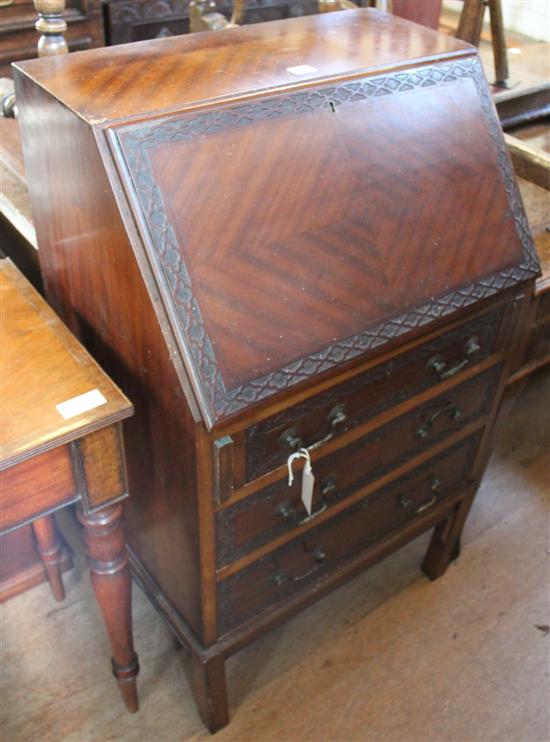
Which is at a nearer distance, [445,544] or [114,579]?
[114,579]

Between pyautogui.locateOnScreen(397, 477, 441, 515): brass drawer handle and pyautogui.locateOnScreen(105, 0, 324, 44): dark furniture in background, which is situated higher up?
pyautogui.locateOnScreen(105, 0, 324, 44): dark furniture in background

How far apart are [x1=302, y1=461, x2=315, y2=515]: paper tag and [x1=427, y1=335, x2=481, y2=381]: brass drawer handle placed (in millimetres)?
283

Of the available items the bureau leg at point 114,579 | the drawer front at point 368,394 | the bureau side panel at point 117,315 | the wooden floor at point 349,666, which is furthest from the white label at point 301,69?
the wooden floor at point 349,666

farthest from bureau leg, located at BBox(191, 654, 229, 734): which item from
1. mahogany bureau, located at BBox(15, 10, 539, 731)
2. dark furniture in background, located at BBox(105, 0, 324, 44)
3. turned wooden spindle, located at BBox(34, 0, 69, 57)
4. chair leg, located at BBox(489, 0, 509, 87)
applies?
dark furniture in background, located at BBox(105, 0, 324, 44)

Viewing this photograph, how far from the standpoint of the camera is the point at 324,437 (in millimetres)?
1146

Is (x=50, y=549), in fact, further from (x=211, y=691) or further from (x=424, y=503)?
(x=424, y=503)

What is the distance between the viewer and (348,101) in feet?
3.63

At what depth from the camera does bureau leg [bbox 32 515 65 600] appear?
1.58 metres

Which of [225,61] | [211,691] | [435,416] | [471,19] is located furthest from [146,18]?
[211,691]

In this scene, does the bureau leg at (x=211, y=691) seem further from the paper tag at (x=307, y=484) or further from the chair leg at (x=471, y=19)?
the chair leg at (x=471, y=19)

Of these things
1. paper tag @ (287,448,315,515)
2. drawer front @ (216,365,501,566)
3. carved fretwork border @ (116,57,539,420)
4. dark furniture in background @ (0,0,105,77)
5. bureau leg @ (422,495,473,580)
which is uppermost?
carved fretwork border @ (116,57,539,420)

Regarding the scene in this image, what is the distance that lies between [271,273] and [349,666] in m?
0.98

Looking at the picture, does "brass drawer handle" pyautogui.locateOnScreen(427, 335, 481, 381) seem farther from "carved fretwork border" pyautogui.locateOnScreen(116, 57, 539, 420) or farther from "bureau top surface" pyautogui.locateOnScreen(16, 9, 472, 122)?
"bureau top surface" pyautogui.locateOnScreen(16, 9, 472, 122)

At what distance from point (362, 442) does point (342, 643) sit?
2.00 ft
